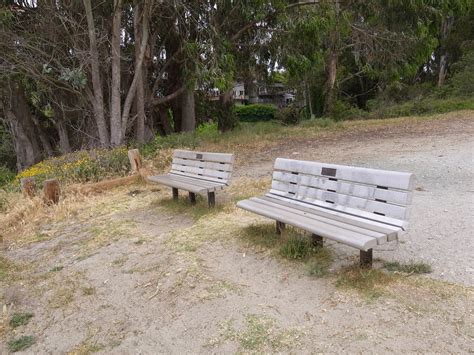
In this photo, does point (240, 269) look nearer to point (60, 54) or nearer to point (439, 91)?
point (60, 54)

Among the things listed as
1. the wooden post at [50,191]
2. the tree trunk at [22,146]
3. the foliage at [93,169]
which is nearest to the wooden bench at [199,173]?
the wooden post at [50,191]

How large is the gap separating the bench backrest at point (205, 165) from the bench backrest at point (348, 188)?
0.87 metres

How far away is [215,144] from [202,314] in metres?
8.78

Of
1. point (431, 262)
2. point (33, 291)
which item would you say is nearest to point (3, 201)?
point (33, 291)

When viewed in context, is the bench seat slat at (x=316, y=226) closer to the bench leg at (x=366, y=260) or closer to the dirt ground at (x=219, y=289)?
the bench leg at (x=366, y=260)

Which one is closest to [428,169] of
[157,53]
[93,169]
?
[93,169]

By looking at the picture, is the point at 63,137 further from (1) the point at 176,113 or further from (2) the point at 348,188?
(2) the point at 348,188

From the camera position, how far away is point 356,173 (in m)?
3.55

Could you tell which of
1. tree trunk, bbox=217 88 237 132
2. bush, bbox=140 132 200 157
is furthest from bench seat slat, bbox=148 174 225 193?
tree trunk, bbox=217 88 237 132

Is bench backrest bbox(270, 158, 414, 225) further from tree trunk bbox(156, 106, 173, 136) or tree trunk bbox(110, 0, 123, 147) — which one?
tree trunk bbox(156, 106, 173, 136)

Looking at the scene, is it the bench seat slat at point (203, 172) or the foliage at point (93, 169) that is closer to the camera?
the bench seat slat at point (203, 172)

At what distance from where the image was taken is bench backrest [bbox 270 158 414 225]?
123 inches

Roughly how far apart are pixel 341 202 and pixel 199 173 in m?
2.68

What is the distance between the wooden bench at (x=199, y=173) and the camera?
5.21m
